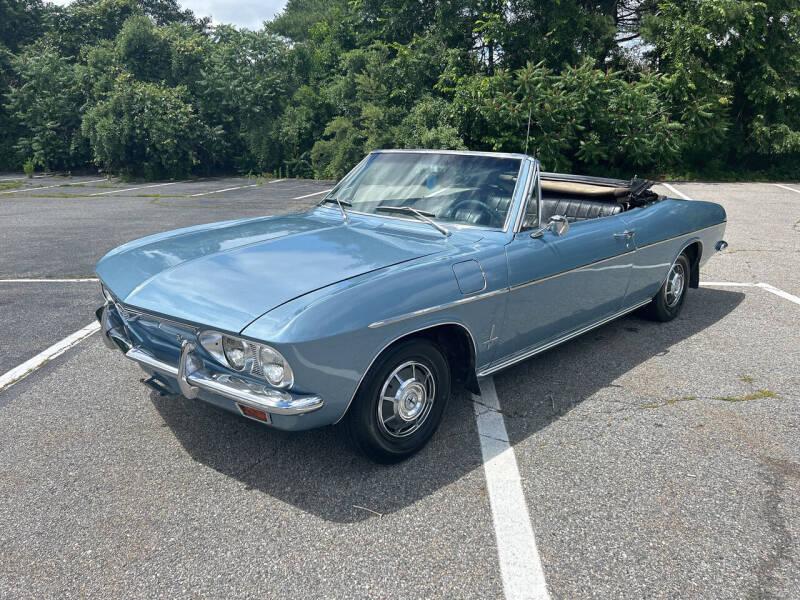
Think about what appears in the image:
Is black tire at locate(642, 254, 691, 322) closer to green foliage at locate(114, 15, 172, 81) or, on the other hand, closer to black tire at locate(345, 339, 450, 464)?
black tire at locate(345, 339, 450, 464)

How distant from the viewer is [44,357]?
4.59 m

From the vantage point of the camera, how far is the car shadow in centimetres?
289

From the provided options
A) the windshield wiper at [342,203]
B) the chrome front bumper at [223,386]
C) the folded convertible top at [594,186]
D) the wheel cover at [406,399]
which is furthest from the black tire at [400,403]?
the folded convertible top at [594,186]

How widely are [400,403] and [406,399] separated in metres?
0.06

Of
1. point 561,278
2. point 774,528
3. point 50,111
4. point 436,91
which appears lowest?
point 774,528

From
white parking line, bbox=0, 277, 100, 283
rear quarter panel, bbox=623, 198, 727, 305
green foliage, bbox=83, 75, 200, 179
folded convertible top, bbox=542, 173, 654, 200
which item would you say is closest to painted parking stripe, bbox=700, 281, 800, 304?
rear quarter panel, bbox=623, 198, 727, 305

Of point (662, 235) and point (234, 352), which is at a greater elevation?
point (662, 235)

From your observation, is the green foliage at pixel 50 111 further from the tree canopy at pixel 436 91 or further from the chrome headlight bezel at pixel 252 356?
the chrome headlight bezel at pixel 252 356

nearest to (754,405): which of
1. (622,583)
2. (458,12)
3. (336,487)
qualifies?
(622,583)

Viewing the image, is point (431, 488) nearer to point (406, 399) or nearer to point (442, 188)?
point (406, 399)

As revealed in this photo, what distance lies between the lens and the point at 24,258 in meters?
8.19

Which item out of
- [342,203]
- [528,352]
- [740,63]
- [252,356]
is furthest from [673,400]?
[740,63]

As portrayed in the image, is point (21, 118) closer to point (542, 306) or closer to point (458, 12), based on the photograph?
point (458, 12)

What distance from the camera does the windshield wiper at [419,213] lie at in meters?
3.64
